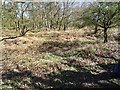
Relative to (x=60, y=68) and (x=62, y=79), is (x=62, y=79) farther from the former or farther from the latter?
(x=60, y=68)

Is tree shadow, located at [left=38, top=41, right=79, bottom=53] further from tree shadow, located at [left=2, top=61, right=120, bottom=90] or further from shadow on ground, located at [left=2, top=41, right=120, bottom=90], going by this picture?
tree shadow, located at [left=2, top=61, right=120, bottom=90]

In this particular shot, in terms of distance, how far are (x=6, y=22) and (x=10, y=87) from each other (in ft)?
17.6

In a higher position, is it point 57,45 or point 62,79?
point 57,45

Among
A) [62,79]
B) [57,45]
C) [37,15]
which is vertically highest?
[37,15]

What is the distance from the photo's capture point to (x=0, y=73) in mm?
10766

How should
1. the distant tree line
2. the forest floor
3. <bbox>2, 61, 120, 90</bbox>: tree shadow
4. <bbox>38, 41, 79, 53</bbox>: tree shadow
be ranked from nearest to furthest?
<bbox>2, 61, 120, 90</bbox>: tree shadow < the forest floor < the distant tree line < <bbox>38, 41, 79, 53</bbox>: tree shadow

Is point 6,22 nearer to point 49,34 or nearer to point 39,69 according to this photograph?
point 39,69

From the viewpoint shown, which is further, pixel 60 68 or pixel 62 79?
pixel 60 68

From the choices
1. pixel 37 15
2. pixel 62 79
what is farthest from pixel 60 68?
pixel 37 15

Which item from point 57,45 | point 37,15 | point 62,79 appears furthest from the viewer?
point 57,45

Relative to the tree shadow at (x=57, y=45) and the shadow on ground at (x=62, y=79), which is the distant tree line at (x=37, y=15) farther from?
the shadow on ground at (x=62, y=79)

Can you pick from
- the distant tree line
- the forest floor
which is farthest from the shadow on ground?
the distant tree line

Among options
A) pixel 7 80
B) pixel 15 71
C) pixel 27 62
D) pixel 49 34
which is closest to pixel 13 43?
pixel 49 34

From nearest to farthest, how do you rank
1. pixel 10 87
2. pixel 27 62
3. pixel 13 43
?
pixel 10 87
pixel 27 62
pixel 13 43
